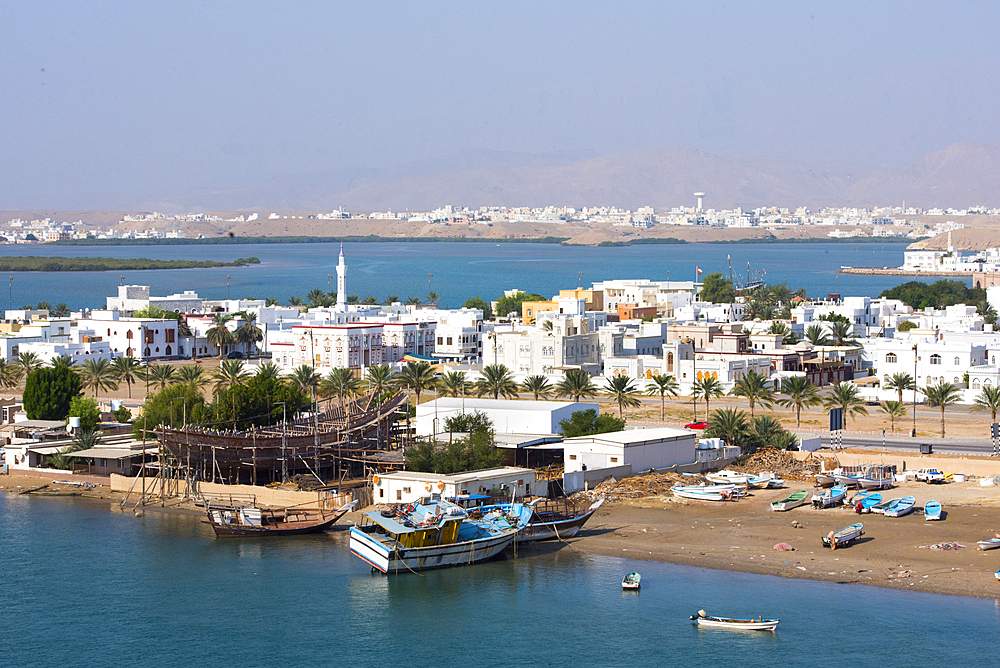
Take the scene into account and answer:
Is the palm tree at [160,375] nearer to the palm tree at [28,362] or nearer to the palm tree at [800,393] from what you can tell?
the palm tree at [28,362]

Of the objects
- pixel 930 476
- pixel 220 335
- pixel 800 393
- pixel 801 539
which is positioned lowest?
pixel 801 539

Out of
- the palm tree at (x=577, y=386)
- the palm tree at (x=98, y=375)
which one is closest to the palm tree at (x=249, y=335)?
the palm tree at (x=98, y=375)

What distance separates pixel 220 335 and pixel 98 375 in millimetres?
22062

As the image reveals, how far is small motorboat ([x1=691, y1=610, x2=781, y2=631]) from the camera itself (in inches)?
1105

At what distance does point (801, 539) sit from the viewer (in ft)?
114

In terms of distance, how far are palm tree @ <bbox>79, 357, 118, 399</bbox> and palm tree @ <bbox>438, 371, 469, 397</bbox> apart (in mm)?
17090

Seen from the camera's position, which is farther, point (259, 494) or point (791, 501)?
point (259, 494)

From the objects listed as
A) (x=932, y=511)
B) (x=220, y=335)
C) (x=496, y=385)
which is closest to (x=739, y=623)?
(x=932, y=511)

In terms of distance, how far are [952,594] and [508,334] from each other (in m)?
45.7

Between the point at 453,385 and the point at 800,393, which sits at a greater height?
the point at 453,385

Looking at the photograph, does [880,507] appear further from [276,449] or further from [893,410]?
[276,449]

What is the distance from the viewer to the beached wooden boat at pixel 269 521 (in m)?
37.7

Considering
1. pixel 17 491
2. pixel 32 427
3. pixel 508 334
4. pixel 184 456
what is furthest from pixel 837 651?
pixel 508 334

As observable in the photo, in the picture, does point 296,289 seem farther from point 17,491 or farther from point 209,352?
point 17,491
